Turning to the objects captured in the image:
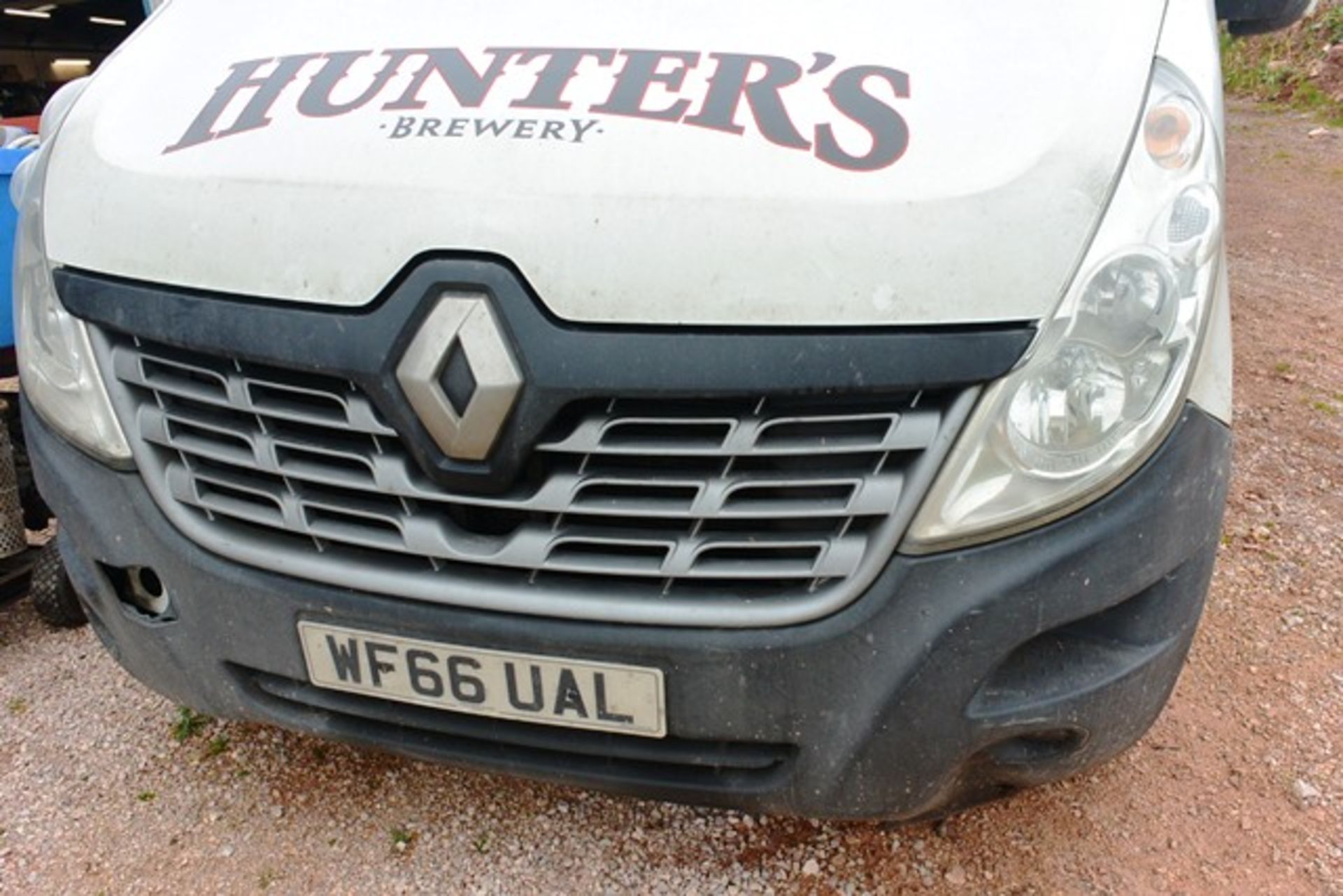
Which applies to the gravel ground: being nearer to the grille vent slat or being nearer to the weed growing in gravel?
the weed growing in gravel

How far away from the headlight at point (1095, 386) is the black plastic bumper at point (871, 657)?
41 mm

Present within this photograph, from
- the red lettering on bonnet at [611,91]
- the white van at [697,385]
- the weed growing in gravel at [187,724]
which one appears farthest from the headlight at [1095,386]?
the weed growing in gravel at [187,724]

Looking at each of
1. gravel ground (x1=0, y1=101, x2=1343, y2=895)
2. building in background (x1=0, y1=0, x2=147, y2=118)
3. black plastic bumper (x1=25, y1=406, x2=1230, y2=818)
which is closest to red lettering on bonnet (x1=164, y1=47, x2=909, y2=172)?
black plastic bumper (x1=25, y1=406, x2=1230, y2=818)

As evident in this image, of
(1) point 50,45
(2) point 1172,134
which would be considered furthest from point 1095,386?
(1) point 50,45

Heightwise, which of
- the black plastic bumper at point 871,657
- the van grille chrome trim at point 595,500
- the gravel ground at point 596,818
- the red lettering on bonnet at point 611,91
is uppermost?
the red lettering on bonnet at point 611,91

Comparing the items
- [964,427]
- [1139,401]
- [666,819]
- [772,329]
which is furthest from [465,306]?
[666,819]

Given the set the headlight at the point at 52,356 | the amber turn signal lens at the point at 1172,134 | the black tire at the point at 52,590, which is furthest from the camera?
the black tire at the point at 52,590

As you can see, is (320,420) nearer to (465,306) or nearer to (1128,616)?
(465,306)

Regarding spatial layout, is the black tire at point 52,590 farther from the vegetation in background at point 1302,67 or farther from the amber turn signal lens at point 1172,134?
the vegetation in background at point 1302,67

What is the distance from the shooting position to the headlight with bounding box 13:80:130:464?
6.03 feet

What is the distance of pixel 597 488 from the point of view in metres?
1.58

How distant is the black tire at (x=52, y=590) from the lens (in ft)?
9.28

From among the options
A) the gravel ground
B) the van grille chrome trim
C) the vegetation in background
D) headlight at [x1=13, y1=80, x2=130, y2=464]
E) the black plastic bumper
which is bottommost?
the vegetation in background

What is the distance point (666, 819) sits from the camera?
2230 millimetres
